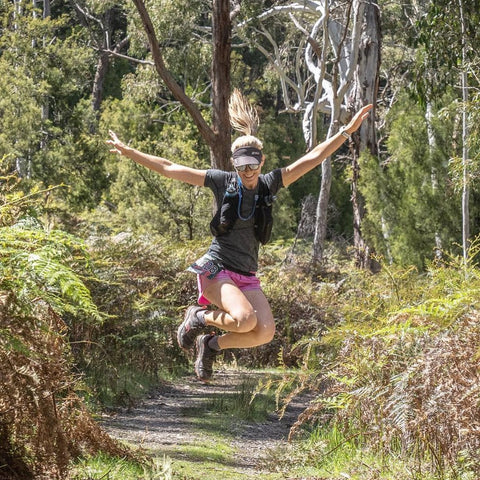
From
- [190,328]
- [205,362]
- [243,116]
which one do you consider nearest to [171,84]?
[243,116]

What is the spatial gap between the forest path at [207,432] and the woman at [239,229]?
988 mm

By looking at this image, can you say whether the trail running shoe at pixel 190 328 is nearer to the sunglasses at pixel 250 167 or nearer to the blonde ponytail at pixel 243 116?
the sunglasses at pixel 250 167

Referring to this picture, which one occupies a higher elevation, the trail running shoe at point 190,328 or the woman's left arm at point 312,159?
the woman's left arm at point 312,159

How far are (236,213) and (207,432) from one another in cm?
284

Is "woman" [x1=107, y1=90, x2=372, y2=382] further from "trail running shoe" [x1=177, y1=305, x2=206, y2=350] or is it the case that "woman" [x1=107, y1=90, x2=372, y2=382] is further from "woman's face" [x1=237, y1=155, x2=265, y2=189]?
"trail running shoe" [x1=177, y1=305, x2=206, y2=350]

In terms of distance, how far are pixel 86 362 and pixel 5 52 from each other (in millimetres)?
16735

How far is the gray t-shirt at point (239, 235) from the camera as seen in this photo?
6.88 m

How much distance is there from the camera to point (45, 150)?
24.2m

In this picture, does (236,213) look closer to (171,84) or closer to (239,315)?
(239,315)

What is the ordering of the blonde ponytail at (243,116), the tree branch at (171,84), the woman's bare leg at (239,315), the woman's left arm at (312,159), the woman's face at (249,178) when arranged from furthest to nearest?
the tree branch at (171,84) → the blonde ponytail at (243,116) → the woman's left arm at (312,159) → the woman's face at (249,178) → the woman's bare leg at (239,315)

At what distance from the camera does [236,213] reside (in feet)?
22.4

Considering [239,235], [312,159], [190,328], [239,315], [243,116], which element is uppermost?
[243,116]

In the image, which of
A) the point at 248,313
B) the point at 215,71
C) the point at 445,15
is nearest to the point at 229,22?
the point at 215,71

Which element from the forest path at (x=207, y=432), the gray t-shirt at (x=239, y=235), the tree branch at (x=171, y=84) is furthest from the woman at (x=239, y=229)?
the tree branch at (x=171, y=84)
